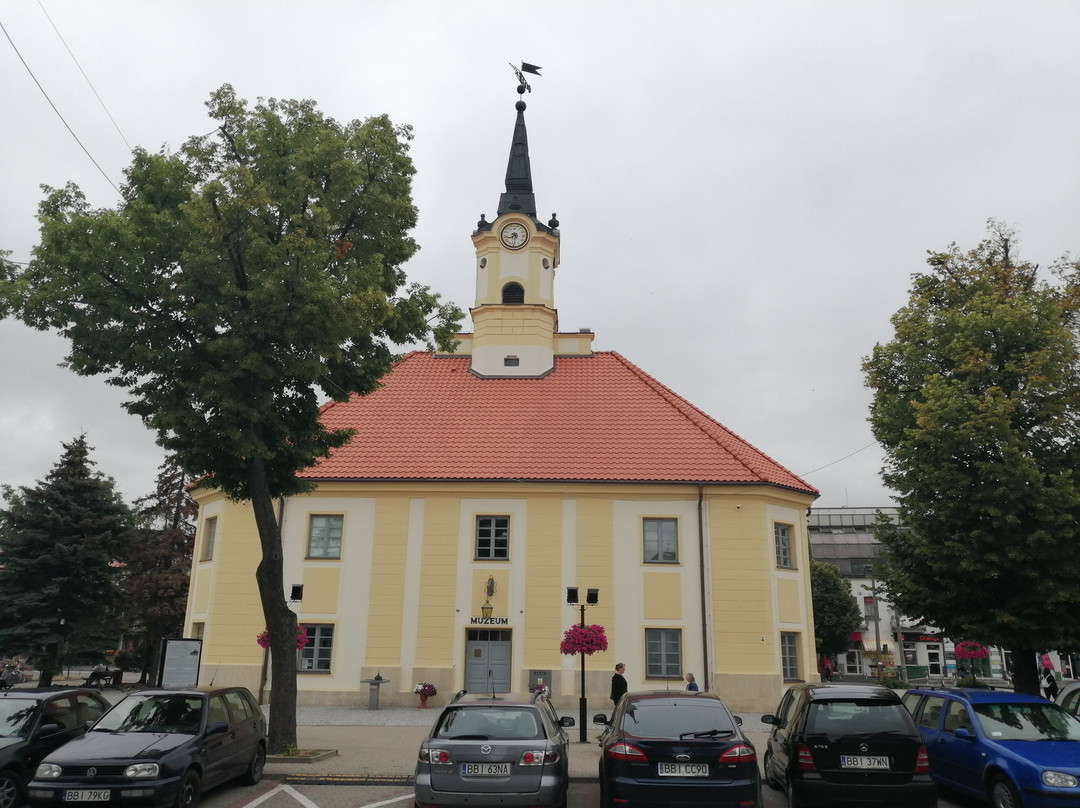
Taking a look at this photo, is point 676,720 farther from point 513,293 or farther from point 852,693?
point 513,293

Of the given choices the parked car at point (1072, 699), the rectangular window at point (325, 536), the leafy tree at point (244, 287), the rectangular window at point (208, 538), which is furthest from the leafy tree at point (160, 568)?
the parked car at point (1072, 699)

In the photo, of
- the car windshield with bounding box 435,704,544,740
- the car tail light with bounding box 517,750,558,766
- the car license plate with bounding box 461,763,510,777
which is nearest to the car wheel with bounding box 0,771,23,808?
the car windshield with bounding box 435,704,544,740

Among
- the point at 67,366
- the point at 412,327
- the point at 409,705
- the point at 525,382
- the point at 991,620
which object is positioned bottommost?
the point at 409,705

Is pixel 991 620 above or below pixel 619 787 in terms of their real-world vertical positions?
above

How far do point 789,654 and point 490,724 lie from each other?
17256 millimetres

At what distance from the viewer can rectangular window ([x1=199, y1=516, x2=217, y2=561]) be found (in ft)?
86.1

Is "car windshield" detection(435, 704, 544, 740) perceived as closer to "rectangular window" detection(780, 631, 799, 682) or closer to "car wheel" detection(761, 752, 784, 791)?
"car wheel" detection(761, 752, 784, 791)

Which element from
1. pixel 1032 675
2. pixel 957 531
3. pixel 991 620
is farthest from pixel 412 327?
pixel 1032 675

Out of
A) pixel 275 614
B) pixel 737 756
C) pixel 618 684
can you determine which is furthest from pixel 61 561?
pixel 737 756

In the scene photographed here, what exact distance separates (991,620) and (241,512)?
67.6ft

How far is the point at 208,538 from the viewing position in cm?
2661

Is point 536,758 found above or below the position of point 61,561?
below

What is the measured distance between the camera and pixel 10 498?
30969mm

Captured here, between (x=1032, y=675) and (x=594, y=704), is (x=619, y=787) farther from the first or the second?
(x=594, y=704)
